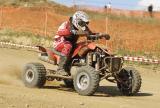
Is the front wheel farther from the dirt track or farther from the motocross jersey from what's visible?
the motocross jersey

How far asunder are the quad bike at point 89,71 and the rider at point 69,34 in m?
0.16

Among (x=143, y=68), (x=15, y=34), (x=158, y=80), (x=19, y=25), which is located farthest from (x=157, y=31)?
(x=158, y=80)

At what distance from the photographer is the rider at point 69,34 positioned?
1348 cm

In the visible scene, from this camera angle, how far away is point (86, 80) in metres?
12.8

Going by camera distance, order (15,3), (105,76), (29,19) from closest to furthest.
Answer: (105,76) → (29,19) → (15,3)

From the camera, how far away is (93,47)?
43.2 feet

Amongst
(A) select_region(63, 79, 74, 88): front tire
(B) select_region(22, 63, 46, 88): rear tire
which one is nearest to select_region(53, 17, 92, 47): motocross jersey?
(B) select_region(22, 63, 46, 88): rear tire

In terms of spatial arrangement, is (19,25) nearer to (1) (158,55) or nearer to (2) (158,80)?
(1) (158,55)

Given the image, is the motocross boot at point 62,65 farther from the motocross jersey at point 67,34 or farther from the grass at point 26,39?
the grass at point 26,39

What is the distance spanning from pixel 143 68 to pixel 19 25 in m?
24.5

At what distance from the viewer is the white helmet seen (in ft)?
44.1

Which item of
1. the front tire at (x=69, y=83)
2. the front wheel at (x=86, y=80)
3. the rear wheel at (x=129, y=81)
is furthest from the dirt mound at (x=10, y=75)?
the rear wheel at (x=129, y=81)

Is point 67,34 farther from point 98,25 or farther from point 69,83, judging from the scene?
point 98,25

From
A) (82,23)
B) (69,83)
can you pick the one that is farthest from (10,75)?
(82,23)
